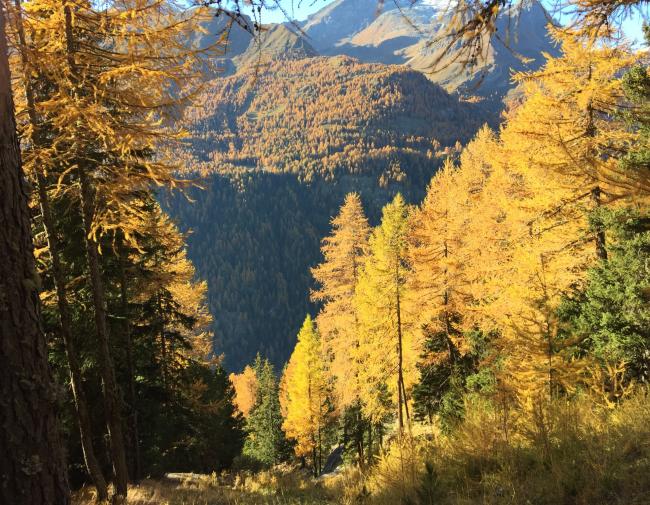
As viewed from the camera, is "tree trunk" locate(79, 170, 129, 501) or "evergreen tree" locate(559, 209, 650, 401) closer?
"tree trunk" locate(79, 170, 129, 501)

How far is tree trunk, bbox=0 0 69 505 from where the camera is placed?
226cm

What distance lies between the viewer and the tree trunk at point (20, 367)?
2264 millimetres

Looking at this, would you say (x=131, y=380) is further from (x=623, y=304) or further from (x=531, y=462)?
(x=623, y=304)

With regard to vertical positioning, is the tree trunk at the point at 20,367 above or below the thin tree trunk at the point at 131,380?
above

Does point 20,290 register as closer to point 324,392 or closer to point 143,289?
point 143,289

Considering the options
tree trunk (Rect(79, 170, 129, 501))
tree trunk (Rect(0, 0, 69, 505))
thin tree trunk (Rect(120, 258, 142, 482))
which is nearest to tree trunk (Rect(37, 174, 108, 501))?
tree trunk (Rect(79, 170, 129, 501))

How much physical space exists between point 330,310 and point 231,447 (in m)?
11.8

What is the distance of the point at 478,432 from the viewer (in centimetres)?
495

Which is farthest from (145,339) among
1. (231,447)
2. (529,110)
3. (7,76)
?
(231,447)

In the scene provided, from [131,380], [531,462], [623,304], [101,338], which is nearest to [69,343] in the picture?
[101,338]

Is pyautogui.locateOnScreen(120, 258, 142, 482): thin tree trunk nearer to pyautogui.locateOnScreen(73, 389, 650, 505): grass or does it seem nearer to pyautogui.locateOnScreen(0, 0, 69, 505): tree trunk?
pyautogui.locateOnScreen(73, 389, 650, 505): grass

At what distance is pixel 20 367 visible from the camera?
91.9 inches

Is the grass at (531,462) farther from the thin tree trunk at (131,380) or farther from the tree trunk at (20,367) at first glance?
the thin tree trunk at (131,380)

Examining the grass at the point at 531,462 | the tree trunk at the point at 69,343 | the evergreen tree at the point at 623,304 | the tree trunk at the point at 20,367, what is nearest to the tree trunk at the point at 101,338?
the tree trunk at the point at 69,343
